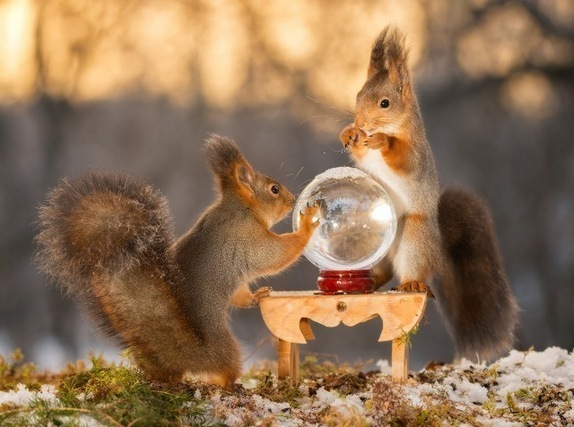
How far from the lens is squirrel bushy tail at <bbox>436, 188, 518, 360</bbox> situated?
2.79 metres

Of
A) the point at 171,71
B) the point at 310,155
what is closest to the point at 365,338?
the point at 310,155

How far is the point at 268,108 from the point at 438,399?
231 cm

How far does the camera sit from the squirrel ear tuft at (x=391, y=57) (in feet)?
8.03

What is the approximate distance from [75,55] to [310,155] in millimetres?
1192

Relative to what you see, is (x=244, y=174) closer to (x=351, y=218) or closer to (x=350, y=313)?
(x=351, y=218)

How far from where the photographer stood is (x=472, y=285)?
2795 mm

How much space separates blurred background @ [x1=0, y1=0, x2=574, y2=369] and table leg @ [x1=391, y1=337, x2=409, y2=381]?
1.66m

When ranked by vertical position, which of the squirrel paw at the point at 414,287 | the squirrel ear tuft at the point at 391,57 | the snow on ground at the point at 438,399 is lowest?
the snow on ground at the point at 438,399

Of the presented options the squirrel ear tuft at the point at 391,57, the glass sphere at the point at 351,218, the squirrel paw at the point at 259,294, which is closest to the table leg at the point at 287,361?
the squirrel paw at the point at 259,294

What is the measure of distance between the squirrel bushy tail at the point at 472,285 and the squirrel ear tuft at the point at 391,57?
522 millimetres

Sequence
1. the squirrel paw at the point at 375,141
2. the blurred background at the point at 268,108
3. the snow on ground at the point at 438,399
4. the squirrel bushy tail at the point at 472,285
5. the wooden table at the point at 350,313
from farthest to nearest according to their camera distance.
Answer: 1. the blurred background at the point at 268,108
2. the squirrel bushy tail at the point at 472,285
3. the squirrel paw at the point at 375,141
4. the wooden table at the point at 350,313
5. the snow on ground at the point at 438,399

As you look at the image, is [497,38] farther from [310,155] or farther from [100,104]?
[100,104]

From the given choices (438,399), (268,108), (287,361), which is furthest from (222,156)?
(268,108)

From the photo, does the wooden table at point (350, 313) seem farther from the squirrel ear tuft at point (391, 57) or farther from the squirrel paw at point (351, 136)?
the squirrel ear tuft at point (391, 57)
